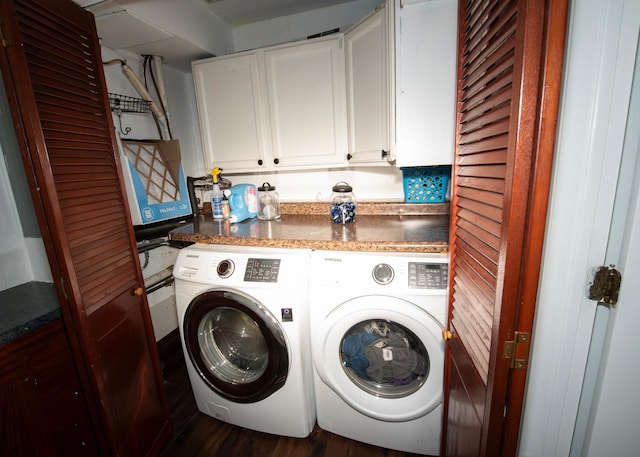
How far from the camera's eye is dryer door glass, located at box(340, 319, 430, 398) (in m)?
1.25

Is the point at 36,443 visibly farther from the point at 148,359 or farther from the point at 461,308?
the point at 461,308

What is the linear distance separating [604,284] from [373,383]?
105cm

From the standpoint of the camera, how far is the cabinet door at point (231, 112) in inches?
72.4

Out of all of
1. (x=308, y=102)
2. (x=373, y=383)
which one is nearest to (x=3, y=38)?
(x=308, y=102)

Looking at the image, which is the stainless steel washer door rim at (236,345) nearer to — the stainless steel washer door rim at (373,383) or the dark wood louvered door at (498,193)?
the stainless steel washer door rim at (373,383)

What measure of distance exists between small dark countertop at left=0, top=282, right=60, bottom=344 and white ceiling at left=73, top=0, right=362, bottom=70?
1.22 meters

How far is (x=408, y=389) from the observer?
1249mm

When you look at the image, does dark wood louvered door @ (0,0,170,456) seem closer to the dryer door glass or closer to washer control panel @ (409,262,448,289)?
the dryer door glass

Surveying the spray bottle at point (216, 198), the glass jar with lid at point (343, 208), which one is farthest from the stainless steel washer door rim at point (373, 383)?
the spray bottle at point (216, 198)

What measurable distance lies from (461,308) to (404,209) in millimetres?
1028

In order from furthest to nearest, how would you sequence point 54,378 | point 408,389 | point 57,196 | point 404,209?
point 404,209
point 408,389
point 54,378
point 57,196

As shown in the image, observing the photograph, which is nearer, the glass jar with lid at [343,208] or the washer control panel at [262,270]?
the washer control panel at [262,270]

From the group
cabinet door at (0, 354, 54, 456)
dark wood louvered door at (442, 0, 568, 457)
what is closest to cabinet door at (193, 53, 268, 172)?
dark wood louvered door at (442, 0, 568, 457)

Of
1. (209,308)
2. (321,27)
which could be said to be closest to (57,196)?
(209,308)
